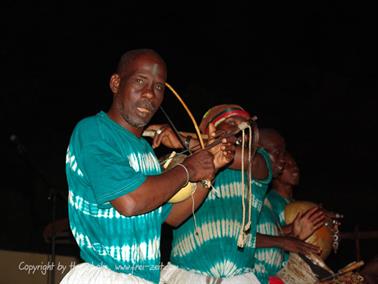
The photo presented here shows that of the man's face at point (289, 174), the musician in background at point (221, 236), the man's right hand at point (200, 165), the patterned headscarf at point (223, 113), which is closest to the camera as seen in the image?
the man's right hand at point (200, 165)

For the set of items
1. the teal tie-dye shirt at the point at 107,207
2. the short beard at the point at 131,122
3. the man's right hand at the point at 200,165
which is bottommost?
the teal tie-dye shirt at the point at 107,207

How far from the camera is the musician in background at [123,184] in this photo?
1.79m

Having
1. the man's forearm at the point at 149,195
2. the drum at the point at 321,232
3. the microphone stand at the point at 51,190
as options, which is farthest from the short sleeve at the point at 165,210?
the microphone stand at the point at 51,190

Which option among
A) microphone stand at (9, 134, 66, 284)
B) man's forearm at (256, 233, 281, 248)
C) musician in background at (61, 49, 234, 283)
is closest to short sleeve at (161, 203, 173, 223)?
musician in background at (61, 49, 234, 283)

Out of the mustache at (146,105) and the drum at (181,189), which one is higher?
the mustache at (146,105)

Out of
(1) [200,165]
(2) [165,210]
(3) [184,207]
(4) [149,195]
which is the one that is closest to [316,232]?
(3) [184,207]

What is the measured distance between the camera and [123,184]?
5.78 ft

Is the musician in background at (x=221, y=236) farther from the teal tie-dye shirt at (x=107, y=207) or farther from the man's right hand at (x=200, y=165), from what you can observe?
the teal tie-dye shirt at (x=107, y=207)

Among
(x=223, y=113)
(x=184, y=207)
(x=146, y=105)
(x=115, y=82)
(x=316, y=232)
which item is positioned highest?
(x=223, y=113)

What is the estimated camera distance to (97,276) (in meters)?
1.81

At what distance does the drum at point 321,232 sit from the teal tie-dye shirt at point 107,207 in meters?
2.09

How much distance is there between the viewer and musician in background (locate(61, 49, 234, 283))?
179 cm

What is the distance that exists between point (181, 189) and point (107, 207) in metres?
0.43

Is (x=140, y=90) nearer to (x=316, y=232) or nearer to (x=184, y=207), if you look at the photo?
(x=184, y=207)
